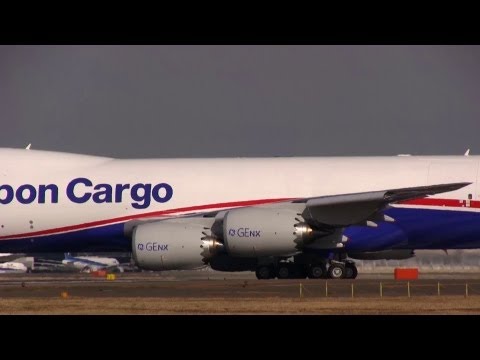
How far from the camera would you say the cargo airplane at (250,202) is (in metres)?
38.2

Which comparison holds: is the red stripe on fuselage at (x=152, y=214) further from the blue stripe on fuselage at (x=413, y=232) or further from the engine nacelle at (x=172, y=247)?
the engine nacelle at (x=172, y=247)

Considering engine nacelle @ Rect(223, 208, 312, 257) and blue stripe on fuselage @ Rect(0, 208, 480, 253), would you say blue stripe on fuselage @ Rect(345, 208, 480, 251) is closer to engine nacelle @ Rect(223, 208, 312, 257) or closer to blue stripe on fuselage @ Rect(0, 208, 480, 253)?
blue stripe on fuselage @ Rect(0, 208, 480, 253)

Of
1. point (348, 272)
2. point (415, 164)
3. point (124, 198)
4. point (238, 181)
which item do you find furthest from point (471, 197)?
point (124, 198)

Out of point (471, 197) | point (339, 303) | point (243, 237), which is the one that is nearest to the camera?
point (339, 303)

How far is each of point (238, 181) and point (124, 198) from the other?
4.28m

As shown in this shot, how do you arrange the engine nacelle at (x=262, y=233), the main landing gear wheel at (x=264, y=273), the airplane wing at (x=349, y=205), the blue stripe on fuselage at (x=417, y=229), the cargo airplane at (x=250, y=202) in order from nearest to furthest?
the engine nacelle at (x=262, y=233) → the airplane wing at (x=349, y=205) → the cargo airplane at (x=250, y=202) → the blue stripe on fuselage at (x=417, y=229) → the main landing gear wheel at (x=264, y=273)

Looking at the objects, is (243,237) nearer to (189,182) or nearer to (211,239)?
(211,239)

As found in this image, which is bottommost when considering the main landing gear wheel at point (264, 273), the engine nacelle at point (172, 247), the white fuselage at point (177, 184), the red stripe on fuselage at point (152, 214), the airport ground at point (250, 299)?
the airport ground at point (250, 299)

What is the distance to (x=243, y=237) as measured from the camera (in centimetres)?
3603

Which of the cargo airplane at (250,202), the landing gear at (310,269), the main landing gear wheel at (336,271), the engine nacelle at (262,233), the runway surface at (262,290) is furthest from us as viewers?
the landing gear at (310,269)

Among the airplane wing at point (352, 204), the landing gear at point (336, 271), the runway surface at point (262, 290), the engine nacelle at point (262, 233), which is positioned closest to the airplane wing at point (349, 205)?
the airplane wing at point (352, 204)

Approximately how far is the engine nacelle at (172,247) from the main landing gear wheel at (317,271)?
481 cm

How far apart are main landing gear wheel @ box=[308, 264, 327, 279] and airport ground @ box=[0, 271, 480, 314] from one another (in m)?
3.73

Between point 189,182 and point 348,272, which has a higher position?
point 189,182
